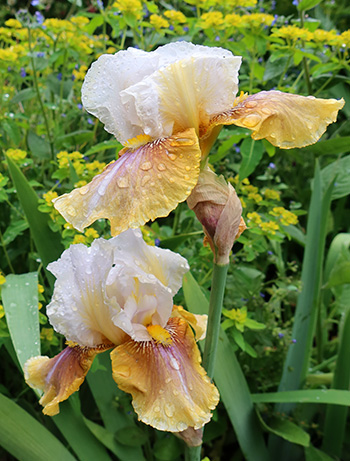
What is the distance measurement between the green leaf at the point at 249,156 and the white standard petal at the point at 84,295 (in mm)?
834

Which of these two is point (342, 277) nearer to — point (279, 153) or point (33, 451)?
point (279, 153)

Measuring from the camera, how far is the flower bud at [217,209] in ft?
2.84

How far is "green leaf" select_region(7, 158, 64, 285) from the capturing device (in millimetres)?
1432

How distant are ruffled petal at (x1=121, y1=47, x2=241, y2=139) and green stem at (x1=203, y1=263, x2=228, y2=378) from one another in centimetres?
26

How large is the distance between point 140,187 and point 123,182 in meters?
0.04

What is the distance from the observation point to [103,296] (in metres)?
0.98

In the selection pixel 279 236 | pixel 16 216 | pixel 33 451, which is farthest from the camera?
pixel 16 216

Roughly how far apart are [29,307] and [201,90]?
0.76 m

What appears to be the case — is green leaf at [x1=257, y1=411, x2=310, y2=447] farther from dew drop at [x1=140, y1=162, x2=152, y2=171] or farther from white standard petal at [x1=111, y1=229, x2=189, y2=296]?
dew drop at [x1=140, y1=162, x2=152, y2=171]

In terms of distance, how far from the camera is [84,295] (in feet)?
3.27

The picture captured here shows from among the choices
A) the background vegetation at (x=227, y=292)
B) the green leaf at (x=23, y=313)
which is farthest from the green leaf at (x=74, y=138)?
the green leaf at (x=23, y=313)

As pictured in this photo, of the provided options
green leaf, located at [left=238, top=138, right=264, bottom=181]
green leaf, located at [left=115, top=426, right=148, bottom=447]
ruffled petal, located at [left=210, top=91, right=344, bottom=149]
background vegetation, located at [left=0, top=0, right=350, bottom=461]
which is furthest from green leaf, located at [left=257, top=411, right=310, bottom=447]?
ruffled petal, located at [left=210, top=91, right=344, bottom=149]

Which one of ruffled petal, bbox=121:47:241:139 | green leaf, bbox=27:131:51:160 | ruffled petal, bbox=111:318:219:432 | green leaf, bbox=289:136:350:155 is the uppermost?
ruffled petal, bbox=121:47:241:139

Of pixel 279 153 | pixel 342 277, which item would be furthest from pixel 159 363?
pixel 279 153
